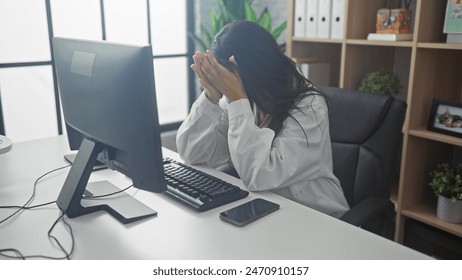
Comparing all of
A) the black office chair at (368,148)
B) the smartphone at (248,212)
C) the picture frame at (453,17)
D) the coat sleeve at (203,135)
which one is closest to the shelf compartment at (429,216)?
the black office chair at (368,148)

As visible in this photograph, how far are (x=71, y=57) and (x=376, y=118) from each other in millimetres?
888

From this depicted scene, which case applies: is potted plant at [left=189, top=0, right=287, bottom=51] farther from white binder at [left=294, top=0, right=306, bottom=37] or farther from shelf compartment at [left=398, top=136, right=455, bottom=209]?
shelf compartment at [left=398, top=136, right=455, bottom=209]

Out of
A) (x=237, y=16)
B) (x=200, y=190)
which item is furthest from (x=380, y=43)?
(x=200, y=190)

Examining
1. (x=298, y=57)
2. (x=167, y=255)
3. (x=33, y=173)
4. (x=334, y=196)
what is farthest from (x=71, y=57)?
(x=298, y=57)

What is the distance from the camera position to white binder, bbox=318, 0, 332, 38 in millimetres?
2158

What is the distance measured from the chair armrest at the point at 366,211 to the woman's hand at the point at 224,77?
A: 437 mm

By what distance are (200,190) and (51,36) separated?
1850 millimetres

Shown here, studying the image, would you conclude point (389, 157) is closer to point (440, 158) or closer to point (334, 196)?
point (334, 196)

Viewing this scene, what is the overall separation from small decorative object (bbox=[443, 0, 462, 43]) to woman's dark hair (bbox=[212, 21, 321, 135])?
0.81m

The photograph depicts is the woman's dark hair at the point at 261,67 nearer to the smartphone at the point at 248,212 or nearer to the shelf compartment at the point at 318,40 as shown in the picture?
the smartphone at the point at 248,212

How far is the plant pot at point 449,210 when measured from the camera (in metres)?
1.87

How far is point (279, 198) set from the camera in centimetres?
114

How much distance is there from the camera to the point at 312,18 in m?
2.25

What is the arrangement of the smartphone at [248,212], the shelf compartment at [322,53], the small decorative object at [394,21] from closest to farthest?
1. the smartphone at [248,212]
2. the small decorative object at [394,21]
3. the shelf compartment at [322,53]
